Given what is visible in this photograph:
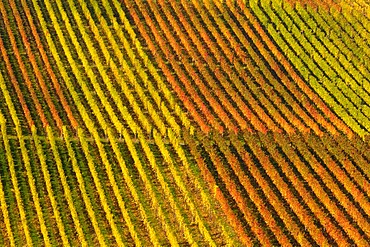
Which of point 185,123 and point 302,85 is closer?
point 185,123

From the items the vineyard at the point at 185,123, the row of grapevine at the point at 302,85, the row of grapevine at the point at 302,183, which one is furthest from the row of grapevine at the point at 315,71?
the row of grapevine at the point at 302,183

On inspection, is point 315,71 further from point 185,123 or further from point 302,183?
point 302,183

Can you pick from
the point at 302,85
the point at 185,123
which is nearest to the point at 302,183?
the point at 185,123

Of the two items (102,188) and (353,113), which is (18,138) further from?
(353,113)

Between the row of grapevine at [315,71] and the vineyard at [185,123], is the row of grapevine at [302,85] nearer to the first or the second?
the vineyard at [185,123]

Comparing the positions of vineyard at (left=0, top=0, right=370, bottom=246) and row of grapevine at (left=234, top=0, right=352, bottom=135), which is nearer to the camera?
vineyard at (left=0, top=0, right=370, bottom=246)

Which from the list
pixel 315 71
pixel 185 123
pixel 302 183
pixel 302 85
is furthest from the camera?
pixel 315 71

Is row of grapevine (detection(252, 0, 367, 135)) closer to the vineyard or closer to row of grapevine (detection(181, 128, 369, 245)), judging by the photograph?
the vineyard

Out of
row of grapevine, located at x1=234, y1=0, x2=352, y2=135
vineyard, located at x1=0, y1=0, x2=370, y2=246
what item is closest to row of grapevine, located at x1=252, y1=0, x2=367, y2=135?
vineyard, located at x1=0, y1=0, x2=370, y2=246
